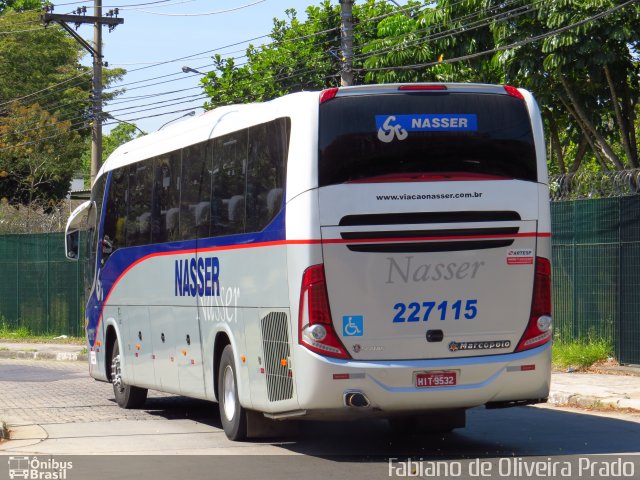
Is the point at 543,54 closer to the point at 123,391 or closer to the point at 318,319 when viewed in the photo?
the point at 123,391

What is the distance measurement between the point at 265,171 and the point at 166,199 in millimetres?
3289

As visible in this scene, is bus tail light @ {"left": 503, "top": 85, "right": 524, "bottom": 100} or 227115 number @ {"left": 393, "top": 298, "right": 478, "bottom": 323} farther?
bus tail light @ {"left": 503, "top": 85, "right": 524, "bottom": 100}

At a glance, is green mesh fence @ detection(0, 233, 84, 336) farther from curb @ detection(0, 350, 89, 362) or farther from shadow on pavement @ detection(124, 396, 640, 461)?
shadow on pavement @ detection(124, 396, 640, 461)

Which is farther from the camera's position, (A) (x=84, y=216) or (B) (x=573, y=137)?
(B) (x=573, y=137)

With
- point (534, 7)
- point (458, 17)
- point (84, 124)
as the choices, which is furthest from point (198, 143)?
point (84, 124)

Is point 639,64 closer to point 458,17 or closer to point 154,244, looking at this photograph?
point 458,17

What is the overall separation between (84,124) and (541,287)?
51.6 meters

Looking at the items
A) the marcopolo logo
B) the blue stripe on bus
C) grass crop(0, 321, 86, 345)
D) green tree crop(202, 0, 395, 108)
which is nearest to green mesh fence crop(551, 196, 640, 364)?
the blue stripe on bus

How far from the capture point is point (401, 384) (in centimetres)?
1073

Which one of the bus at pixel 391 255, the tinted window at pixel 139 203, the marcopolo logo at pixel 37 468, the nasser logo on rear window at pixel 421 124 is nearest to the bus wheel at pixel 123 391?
the tinted window at pixel 139 203

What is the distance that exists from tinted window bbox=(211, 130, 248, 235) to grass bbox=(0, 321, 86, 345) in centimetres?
1828

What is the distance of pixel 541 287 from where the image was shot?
1130cm

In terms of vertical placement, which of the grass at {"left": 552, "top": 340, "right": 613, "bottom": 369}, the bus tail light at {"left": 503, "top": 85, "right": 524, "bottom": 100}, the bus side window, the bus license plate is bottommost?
the grass at {"left": 552, "top": 340, "right": 613, "bottom": 369}

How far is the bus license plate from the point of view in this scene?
1077 centimetres
